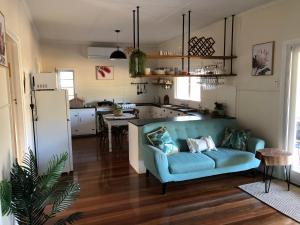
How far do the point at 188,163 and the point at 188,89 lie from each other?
3.26 meters

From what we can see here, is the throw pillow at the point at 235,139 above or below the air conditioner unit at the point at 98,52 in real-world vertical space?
below

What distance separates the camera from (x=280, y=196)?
3.18 meters

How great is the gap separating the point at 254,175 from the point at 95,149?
135 inches

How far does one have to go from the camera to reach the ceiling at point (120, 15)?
12.0 ft

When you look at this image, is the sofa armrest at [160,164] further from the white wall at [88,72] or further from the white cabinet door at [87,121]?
the white wall at [88,72]

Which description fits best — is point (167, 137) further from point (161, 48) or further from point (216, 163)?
point (161, 48)

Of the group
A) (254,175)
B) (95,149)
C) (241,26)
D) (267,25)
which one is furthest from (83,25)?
(254,175)

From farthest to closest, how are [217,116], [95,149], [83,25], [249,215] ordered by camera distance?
[95,149]
[83,25]
[217,116]
[249,215]

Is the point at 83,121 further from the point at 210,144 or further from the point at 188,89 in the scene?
the point at 210,144

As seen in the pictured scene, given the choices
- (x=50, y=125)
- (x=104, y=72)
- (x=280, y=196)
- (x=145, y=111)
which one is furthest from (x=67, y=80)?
(x=280, y=196)

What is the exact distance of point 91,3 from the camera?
361 centimetres

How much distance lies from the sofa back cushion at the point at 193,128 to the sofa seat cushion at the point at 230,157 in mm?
445

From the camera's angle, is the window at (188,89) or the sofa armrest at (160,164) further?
the window at (188,89)

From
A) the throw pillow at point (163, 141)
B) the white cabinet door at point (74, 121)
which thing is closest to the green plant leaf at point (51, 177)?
the throw pillow at point (163, 141)
